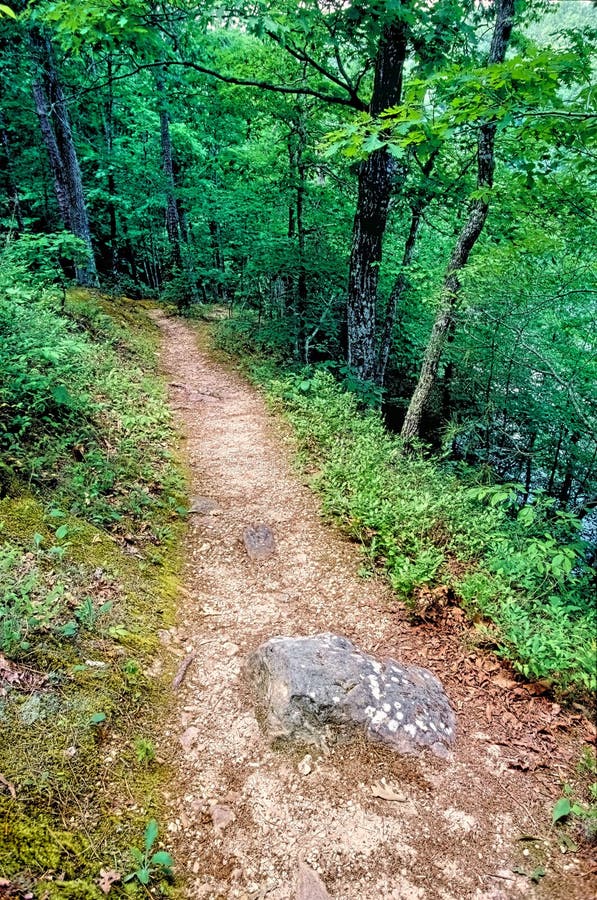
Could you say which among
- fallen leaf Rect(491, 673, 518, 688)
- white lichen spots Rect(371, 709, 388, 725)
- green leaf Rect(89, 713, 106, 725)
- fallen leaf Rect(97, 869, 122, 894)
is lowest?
fallen leaf Rect(491, 673, 518, 688)

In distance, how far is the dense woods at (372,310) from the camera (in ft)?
13.7

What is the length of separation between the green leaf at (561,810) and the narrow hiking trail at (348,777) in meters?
0.04

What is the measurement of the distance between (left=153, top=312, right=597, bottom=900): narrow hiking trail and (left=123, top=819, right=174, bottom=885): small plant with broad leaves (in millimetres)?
93

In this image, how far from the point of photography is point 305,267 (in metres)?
11.0

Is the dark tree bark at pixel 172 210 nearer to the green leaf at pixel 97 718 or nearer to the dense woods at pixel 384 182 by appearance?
the dense woods at pixel 384 182

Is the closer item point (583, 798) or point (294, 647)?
point (583, 798)

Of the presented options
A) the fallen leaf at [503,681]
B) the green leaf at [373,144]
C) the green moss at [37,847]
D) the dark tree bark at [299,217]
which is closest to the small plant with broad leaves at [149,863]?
the green moss at [37,847]

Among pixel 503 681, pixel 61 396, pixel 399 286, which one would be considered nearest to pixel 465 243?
pixel 399 286

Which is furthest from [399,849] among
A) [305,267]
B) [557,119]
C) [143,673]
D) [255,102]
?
[255,102]

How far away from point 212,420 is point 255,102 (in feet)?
25.9

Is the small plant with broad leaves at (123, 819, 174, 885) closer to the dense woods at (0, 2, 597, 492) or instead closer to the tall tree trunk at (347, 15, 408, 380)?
the dense woods at (0, 2, 597, 492)

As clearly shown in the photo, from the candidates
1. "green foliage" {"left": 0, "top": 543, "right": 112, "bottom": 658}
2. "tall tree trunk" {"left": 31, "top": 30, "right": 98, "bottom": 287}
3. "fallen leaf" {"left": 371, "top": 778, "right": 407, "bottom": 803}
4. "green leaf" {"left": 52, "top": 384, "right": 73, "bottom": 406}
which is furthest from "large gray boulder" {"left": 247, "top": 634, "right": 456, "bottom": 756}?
"tall tree trunk" {"left": 31, "top": 30, "right": 98, "bottom": 287}

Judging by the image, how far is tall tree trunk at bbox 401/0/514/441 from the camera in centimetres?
631

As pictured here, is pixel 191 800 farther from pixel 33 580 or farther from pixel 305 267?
pixel 305 267
